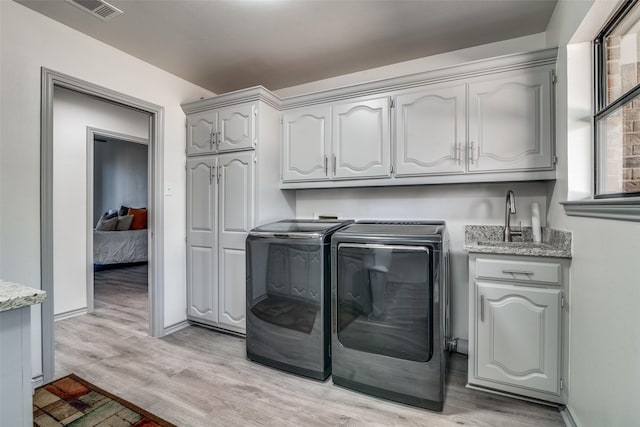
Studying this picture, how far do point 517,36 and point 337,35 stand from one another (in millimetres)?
1371

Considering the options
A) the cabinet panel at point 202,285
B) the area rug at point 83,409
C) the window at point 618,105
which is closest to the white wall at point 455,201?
the window at point 618,105

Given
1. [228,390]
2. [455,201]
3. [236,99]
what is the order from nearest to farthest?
[228,390]
[455,201]
[236,99]

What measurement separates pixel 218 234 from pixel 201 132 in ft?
3.29

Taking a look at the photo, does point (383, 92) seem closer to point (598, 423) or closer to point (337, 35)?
point (337, 35)

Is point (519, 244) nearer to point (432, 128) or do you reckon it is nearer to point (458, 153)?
point (458, 153)

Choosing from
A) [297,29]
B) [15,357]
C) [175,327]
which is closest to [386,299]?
[15,357]

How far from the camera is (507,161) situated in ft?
6.73

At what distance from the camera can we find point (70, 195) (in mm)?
3434

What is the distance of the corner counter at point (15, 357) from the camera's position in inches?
34.0

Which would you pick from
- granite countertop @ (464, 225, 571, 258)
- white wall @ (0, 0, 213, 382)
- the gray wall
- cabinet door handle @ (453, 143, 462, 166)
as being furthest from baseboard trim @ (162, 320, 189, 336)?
the gray wall

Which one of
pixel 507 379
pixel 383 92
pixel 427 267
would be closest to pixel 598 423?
pixel 507 379

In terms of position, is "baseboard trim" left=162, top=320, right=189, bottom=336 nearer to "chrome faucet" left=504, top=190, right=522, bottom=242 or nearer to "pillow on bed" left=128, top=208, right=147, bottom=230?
"chrome faucet" left=504, top=190, right=522, bottom=242

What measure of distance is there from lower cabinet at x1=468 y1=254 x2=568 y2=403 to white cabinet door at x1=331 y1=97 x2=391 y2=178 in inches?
40.0

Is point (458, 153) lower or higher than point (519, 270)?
higher
